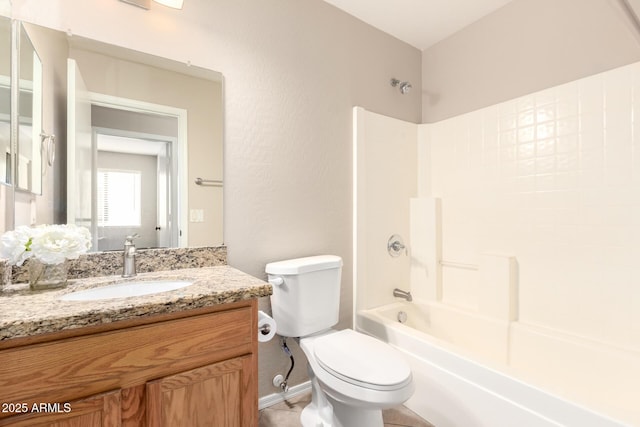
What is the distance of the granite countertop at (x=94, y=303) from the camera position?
71 cm

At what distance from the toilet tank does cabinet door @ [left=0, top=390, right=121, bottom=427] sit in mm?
810

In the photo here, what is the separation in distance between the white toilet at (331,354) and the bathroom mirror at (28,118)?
3.30 feet

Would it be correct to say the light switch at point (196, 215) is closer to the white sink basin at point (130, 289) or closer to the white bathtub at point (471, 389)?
the white sink basin at point (130, 289)

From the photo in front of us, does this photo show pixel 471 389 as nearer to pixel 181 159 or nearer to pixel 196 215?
pixel 196 215

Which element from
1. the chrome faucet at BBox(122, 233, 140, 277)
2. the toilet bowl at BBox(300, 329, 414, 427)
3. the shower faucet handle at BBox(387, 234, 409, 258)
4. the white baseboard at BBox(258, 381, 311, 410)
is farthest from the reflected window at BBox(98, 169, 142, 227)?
the shower faucet handle at BBox(387, 234, 409, 258)

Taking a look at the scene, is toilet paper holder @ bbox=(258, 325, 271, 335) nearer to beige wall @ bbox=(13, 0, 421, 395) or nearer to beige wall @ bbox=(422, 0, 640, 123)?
beige wall @ bbox=(13, 0, 421, 395)

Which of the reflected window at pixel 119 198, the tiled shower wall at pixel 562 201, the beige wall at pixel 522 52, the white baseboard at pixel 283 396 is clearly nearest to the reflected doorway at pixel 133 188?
the reflected window at pixel 119 198

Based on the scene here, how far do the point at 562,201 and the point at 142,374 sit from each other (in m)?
2.07

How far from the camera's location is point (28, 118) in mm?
1116

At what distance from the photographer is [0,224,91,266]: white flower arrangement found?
3.03 ft

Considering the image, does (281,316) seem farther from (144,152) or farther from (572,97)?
(572,97)

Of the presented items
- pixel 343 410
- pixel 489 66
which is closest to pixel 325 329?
pixel 343 410

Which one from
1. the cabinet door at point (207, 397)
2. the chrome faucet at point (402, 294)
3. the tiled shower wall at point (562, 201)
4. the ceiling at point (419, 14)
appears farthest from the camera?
Result: the chrome faucet at point (402, 294)

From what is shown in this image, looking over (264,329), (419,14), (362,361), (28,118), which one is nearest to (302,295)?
(264,329)
